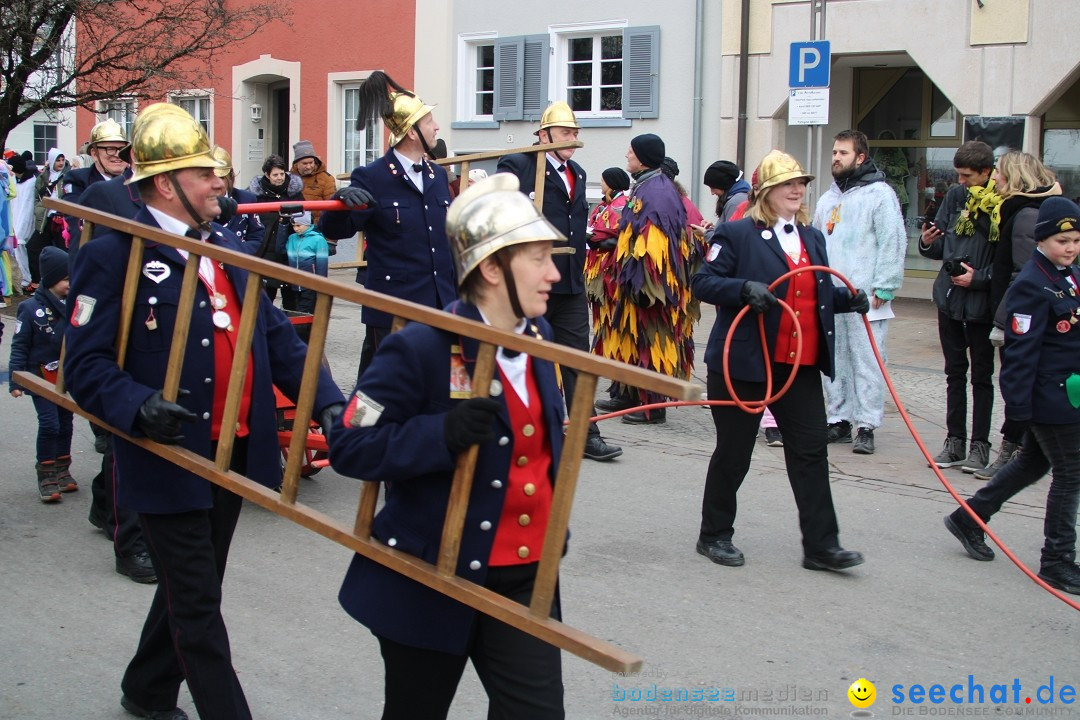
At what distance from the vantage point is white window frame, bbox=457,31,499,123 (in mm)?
18422

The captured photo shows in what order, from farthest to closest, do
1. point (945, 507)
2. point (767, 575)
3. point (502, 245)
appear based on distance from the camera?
1. point (945, 507)
2. point (767, 575)
3. point (502, 245)

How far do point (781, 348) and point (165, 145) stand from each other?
2.98 m

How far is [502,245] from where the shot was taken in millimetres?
2744

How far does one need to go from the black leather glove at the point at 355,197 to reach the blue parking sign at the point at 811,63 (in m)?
5.85

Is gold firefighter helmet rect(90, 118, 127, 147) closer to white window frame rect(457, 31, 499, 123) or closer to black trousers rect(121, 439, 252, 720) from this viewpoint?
black trousers rect(121, 439, 252, 720)

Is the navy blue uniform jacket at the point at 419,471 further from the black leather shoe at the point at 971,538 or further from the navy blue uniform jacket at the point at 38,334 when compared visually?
the navy blue uniform jacket at the point at 38,334

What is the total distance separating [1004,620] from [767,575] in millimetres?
1016

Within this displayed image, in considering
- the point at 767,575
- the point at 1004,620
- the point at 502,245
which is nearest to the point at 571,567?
the point at 767,575

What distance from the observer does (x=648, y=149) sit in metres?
8.55

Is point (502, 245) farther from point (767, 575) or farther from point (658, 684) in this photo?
point (767, 575)

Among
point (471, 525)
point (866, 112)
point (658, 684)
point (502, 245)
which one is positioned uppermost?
point (866, 112)

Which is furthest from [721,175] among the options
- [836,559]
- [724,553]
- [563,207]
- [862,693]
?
[862,693]

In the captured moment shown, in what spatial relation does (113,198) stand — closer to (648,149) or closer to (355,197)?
(355,197)

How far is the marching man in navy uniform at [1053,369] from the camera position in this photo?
17.4 feet
